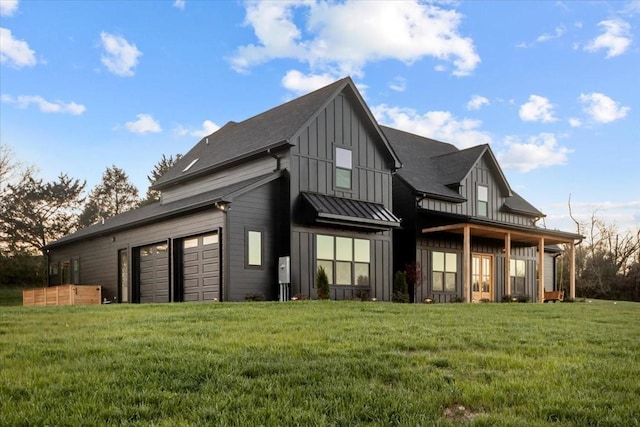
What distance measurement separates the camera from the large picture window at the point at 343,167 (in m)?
20.4

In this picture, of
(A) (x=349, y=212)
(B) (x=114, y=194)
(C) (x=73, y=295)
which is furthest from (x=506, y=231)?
(B) (x=114, y=194)

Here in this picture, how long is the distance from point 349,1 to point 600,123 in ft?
42.4

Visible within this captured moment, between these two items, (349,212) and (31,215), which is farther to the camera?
→ (31,215)

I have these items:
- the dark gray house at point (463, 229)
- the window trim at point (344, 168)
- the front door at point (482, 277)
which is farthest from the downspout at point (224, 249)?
the front door at point (482, 277)

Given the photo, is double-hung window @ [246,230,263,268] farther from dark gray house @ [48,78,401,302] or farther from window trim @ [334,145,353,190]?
window trim @ [334,145,353,190]

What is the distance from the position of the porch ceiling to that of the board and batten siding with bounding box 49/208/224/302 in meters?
8.50

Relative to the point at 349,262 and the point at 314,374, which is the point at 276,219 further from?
the point at 314,374

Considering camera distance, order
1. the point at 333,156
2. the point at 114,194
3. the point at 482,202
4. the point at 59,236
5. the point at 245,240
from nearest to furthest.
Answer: the point at 245,240
the point at 333,156
the point at 482,202
the point at 59,236
the point at 114,194

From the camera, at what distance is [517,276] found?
91.7 ft

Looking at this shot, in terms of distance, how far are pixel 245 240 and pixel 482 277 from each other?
1197 centimetres

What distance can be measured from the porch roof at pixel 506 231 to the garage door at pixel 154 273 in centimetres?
917

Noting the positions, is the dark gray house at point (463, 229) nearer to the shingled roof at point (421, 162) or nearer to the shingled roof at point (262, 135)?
the shingled roof at point (421, 162)

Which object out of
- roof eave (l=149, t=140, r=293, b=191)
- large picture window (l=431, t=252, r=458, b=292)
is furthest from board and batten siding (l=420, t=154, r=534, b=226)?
roof eave (l=149, t=140, r=293, b=191)

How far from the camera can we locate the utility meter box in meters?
18.0
